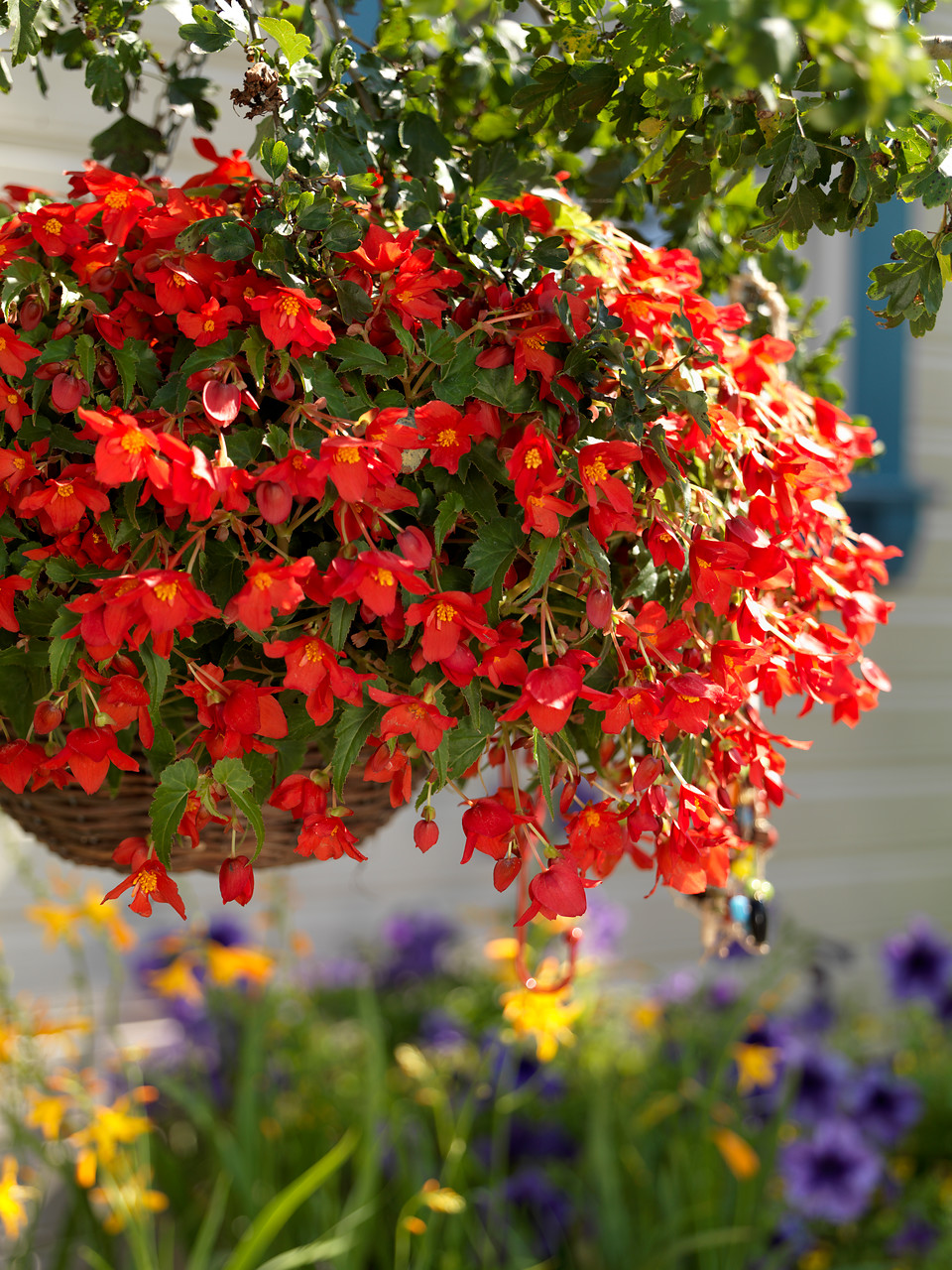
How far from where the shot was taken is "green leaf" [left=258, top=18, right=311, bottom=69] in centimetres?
50

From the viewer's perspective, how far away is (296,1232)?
1382 millimetres

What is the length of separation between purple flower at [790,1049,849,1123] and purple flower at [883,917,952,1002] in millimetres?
334

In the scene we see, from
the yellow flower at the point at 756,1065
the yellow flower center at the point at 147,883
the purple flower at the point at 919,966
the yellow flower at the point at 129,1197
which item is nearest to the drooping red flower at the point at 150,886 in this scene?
the yellow flower center at the point at 147,883

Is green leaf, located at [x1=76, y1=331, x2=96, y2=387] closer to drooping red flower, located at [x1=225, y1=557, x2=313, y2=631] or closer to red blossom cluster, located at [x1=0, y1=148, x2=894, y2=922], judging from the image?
red blossom cluster, located at [x1=0, y1=148, x2=894, y2=922]

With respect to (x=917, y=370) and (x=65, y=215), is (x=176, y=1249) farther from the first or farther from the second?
(x=917, y=370)

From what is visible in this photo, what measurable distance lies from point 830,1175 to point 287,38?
160 centimetres

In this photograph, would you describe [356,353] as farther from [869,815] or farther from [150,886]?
[869,815]

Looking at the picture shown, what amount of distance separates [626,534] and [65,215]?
14.0 inches

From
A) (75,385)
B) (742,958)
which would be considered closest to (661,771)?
(75,385)

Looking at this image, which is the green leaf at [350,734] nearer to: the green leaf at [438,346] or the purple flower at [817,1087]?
the green leaf at [438,346]

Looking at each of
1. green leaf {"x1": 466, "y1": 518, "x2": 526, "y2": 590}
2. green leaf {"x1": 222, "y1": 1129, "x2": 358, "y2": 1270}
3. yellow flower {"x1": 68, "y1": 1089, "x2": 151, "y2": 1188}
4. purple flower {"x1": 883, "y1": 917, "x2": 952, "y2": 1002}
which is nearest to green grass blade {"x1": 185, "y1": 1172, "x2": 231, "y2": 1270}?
green leaf {"x1": 222, "y1": 1129, "x2": 358, "y2": 1270}

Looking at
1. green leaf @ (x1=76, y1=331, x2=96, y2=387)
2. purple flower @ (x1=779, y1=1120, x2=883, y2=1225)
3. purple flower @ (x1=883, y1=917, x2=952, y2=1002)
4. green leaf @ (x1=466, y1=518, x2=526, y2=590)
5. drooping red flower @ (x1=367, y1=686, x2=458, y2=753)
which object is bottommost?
purple flower @ (x1=883, y1=917, x2=952, y2=1002)

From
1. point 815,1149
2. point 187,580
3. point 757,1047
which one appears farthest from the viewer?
point 757,1047

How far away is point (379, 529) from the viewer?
0.49m
